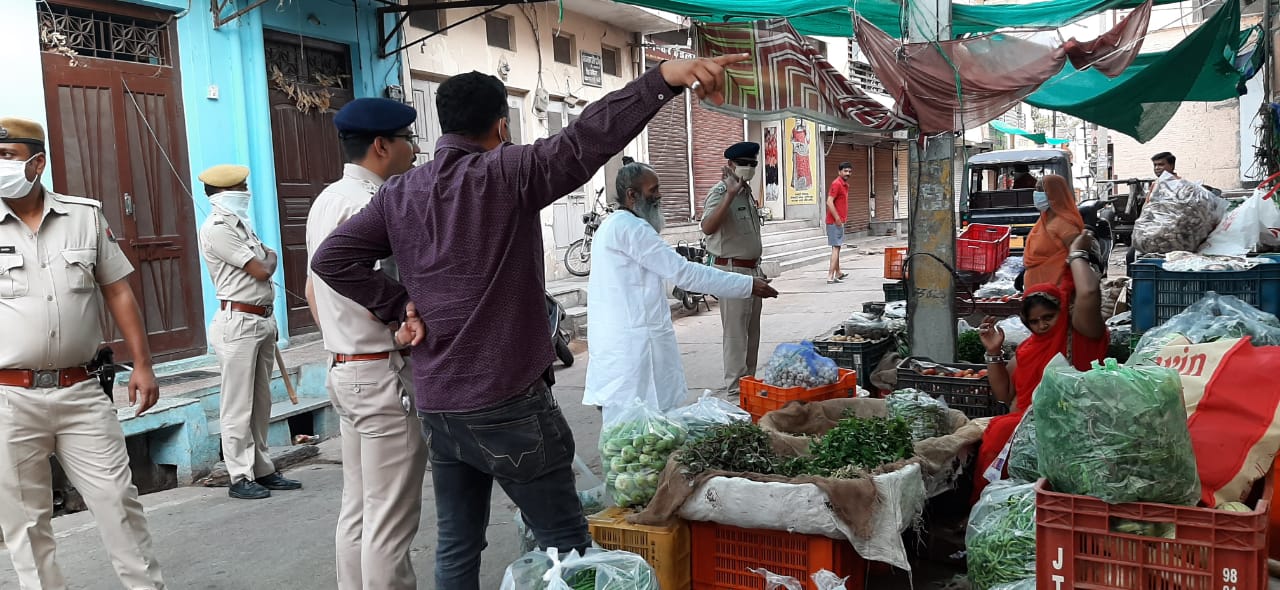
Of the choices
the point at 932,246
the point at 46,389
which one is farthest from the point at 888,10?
the point at 46,389

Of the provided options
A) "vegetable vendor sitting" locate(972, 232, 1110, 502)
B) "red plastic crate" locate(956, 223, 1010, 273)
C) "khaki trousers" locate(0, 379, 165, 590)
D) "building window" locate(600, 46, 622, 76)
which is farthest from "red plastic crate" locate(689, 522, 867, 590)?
"building window" locate(600, 46, 622, 76)

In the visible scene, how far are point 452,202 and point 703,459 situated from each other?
1.57m

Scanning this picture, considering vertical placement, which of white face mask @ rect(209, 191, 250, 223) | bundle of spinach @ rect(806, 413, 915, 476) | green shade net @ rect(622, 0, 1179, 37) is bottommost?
bundle of spinach @ rect(806, 413, 915, 476)

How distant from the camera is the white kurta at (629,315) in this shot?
4453 mm

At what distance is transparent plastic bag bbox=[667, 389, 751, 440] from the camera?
12.9ft

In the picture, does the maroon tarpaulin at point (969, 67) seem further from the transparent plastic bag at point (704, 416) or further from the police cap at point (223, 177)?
the police cap at point (223, 177)

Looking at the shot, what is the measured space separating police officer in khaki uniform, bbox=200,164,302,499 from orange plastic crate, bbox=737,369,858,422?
295 centimetres

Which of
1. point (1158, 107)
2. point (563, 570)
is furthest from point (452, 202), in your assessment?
point (1158, 107)

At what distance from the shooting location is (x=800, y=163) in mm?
23359

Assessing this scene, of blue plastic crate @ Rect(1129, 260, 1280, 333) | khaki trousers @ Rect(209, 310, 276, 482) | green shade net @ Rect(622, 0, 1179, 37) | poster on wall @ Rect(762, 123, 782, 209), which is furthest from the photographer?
poster on wall @ Rect(762, 123, 782, 209)

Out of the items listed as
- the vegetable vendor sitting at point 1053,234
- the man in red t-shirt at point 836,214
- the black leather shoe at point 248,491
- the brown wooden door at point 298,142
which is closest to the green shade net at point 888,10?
the vegetable vendor sitting at point 1053,234

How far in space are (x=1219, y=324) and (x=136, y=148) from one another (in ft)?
26.1

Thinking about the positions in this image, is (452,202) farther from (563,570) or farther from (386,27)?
(386,27)

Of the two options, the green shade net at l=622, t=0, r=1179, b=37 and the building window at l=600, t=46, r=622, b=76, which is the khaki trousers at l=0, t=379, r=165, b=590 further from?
the building window at l=600, t=46, r=622, b=76
